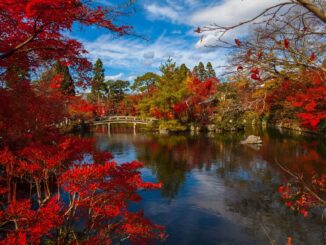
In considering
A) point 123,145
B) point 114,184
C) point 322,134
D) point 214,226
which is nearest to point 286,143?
point 322,134

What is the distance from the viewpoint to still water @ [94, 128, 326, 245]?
25.1 ft

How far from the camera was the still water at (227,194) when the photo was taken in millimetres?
7660

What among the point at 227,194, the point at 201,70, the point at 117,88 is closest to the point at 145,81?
the point at 117,88

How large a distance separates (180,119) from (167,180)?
2008 cm

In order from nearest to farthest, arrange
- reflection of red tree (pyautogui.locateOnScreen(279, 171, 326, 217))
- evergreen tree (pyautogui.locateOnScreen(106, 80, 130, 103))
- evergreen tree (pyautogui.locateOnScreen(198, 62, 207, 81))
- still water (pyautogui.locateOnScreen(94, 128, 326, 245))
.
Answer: still water (pyautogui.locateOnScreen(94, 128, 326, 245)) < reflection of red tree (pyautogui.locateOnScreen(279, 171, 326, 217)) < evergreen tree (pyautogui.locateOnScreen(106, 80, 130, 103)) < evergreen tree (pyautogui.locateOnScreen(198, 62, 207, 81))

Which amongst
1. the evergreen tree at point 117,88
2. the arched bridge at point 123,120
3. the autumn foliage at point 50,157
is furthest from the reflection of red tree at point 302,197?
the evergreen tree at point 117,88

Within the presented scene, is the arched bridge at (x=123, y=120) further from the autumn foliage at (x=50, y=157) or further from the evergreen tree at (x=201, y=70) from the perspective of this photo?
the autumn foliage at (x=50, y=157)

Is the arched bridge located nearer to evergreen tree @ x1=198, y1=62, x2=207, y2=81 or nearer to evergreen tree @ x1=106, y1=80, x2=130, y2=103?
evergreen tree @ x1=106, y1=80, x2=130, y2=103

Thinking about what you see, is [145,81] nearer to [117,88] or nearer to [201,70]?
[117,88]

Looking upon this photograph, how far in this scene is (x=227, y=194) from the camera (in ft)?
35.8

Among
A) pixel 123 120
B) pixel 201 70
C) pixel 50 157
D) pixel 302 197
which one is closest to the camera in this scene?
pixel 50 157

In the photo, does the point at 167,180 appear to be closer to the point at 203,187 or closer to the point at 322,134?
the point at 203,187

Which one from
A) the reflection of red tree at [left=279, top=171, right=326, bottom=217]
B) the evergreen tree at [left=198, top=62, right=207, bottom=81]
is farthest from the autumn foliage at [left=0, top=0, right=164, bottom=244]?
the evergreen tree at [left=198, top=62, right=207, bottom=81]

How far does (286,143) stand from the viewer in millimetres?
21547
